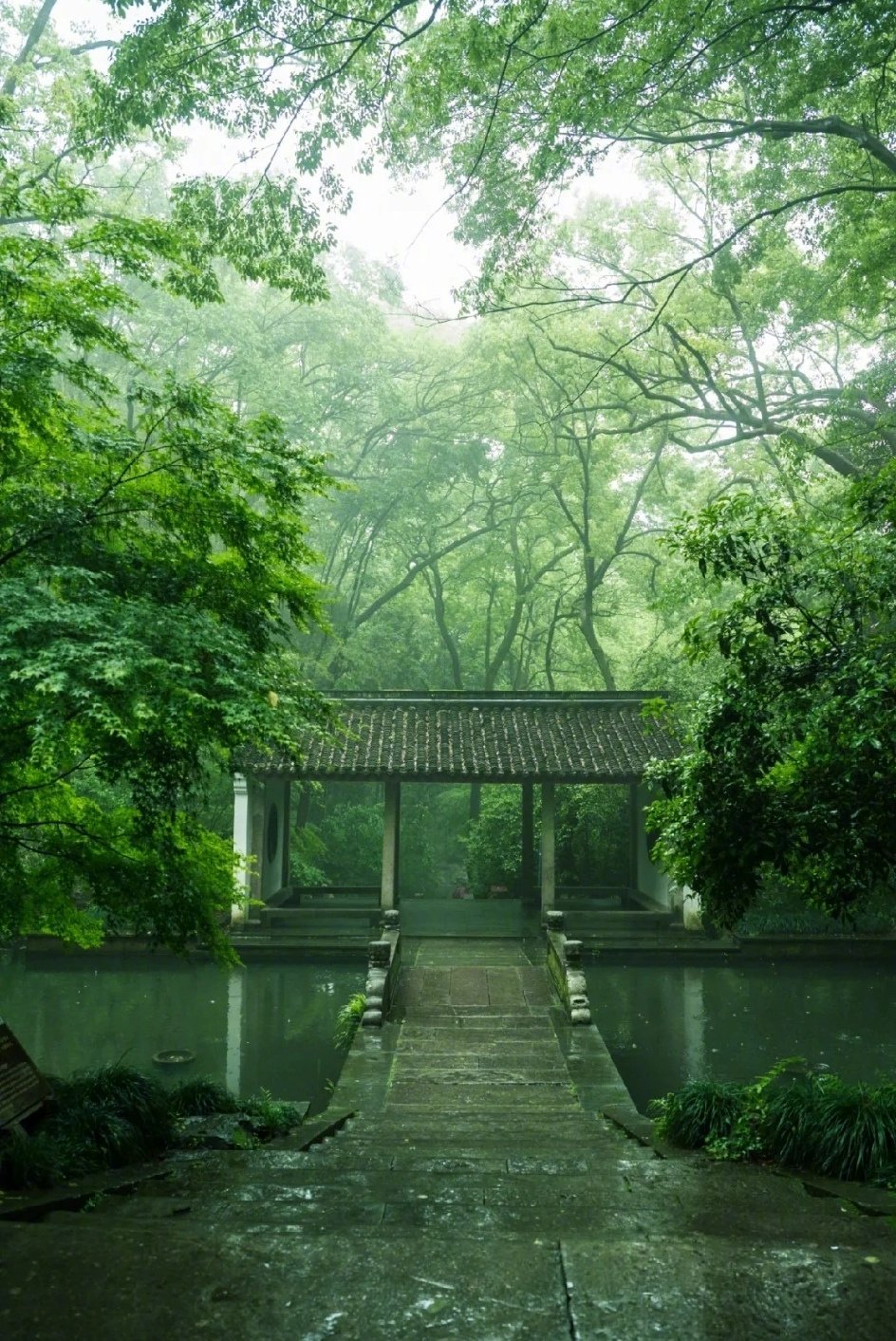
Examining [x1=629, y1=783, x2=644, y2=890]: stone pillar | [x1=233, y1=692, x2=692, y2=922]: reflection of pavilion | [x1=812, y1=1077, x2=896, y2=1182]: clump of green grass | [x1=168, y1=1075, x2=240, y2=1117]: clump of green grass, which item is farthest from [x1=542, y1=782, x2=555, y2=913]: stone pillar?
[x1=812, y1=1077, x2=896, y2=1182]: clump of green grass

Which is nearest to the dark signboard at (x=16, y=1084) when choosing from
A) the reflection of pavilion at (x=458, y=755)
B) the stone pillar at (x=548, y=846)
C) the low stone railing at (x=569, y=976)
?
the low stone railing at (x=569, y=976)

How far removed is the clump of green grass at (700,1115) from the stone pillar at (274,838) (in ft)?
35.1

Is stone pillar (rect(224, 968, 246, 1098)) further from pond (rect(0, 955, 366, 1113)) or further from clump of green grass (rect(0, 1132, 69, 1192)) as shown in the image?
clump of green grass (rect(0, 1132, 69, 1192))

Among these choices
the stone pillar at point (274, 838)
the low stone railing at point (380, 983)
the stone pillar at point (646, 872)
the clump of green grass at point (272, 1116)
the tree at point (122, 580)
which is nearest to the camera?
the tree at point (122, 580)

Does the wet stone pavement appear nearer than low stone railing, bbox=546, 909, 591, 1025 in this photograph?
Yes

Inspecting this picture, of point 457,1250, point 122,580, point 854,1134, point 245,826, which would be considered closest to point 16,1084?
point 122,580

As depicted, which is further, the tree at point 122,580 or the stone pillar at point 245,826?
the stone pillar at point 245,826

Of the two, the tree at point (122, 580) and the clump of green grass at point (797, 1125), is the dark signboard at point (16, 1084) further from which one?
the clump of green grass at point (797, 1125)

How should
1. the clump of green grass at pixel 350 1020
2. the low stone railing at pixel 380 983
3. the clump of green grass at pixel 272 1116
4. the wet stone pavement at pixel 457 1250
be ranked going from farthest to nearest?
the clump of green grass at pixel 350 1020, the low stone railing at pixel 380 983, the clump of green grass at pixel 272 1116, the wet stone pavement at pixel 457 1250

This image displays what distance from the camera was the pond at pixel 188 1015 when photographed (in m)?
10.1

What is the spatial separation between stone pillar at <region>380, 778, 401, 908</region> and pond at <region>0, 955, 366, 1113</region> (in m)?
A: 1.31

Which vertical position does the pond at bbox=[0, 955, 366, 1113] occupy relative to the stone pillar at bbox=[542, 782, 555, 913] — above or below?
below

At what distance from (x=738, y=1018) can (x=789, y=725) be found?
7.92m

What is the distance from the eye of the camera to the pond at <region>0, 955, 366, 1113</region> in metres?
10.1
